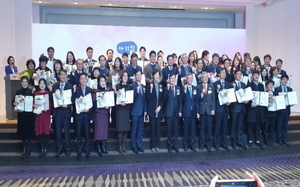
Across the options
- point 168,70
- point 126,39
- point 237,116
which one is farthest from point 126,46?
point 237,116

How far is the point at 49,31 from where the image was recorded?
8531mm

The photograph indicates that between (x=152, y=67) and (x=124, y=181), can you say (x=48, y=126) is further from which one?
(x=152, y=67)

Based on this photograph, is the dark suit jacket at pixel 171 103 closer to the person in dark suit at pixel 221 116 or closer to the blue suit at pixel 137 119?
the blue suit at pixel 137 119

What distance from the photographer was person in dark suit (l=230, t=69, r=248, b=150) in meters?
5.54

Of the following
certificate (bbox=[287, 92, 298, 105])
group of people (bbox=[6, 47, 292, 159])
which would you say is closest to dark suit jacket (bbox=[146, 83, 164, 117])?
group of people (bbox=[6, 47, 292, 159])

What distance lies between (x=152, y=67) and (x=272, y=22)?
5.63 meters

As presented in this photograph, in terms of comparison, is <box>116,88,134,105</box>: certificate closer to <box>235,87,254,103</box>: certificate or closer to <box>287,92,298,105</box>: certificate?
<box>235,87,254,103</box>: certificate

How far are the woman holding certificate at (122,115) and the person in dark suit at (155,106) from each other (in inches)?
16.5

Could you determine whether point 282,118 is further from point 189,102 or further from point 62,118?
point 62,118

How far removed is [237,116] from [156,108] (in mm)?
1728

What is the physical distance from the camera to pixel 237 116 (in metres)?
5.60

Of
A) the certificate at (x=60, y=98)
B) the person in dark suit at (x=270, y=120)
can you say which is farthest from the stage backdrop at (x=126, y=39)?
the certificate at (x=60, y=98)

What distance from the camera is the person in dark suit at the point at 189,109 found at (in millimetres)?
5340

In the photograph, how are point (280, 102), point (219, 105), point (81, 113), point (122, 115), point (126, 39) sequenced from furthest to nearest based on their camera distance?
point (126, 39)
point (280, 102)
point (219, 105)
point (122, 115)
point (81, 113)
